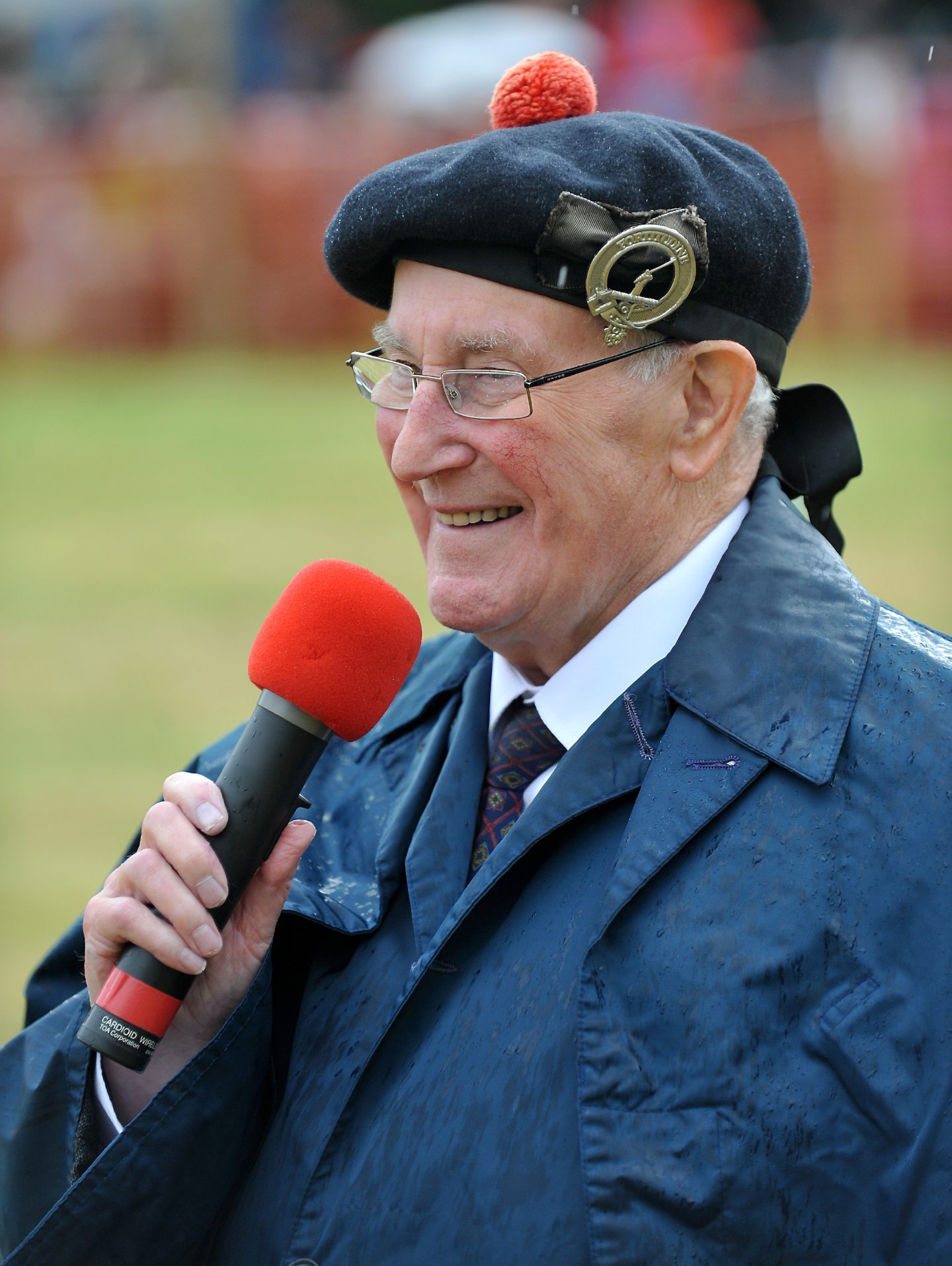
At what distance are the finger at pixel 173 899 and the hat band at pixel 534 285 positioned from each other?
944 mm

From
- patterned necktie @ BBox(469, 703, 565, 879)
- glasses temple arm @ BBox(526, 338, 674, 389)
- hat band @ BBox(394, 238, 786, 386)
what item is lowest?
patterned necktie @ BBox(469, 703, 565, 879)

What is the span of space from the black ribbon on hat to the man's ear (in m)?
0.19

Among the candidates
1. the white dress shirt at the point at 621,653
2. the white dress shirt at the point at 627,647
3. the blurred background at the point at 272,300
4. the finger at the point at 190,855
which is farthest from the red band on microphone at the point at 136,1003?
the blurred background at the point at 272,300

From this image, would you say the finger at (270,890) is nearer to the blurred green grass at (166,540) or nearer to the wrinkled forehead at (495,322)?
the wrinkled forehead at (495,322)

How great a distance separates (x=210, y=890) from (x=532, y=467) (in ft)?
2.56

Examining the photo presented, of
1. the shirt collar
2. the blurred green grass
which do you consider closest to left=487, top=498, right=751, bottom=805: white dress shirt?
the shirt collar

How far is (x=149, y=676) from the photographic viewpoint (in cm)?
885

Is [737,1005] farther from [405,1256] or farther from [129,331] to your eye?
[129,331]

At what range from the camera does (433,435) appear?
7.73ft

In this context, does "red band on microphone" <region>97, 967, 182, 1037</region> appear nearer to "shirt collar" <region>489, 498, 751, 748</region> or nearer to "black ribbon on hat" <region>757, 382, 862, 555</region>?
"shirt collar" <region>489, 498, 751, 748</region>

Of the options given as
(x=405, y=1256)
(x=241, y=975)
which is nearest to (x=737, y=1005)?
(x=405, y=1256)

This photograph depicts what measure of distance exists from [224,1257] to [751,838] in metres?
0.99

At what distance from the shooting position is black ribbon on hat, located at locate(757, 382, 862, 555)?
8.52ft

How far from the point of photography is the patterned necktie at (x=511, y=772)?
7.86ft
